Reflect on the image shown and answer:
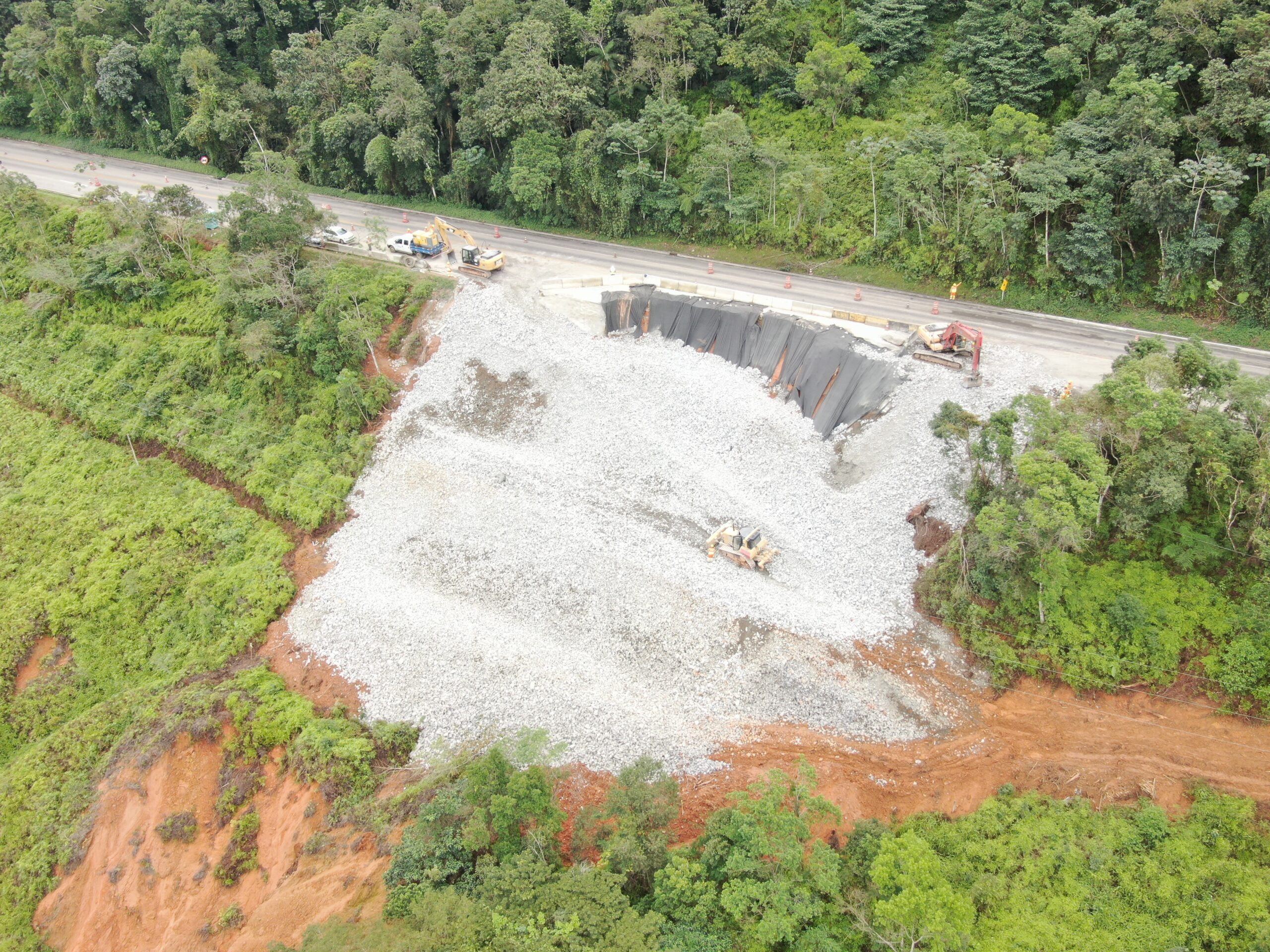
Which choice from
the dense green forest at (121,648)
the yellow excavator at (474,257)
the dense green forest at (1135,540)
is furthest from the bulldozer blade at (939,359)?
the dense green forest at (121,648)

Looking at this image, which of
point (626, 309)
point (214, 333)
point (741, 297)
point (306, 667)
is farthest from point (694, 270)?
point (306, 667)

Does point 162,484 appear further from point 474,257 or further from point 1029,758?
point 1029,758

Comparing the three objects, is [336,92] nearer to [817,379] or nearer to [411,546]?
[411,546]

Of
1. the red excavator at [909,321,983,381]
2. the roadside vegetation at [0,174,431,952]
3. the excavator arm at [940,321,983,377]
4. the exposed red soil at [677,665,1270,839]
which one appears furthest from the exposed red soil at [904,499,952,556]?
the roadside vegetation at [0,174,431,952]

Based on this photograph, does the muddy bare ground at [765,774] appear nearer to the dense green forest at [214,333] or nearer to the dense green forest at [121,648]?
the dense green forest at [121,648]

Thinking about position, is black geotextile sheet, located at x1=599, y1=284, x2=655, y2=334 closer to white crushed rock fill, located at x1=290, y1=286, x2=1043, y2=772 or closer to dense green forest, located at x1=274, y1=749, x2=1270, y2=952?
white crushed rock fill, located at x1=290, y1=286, x2=1043, y2=772
